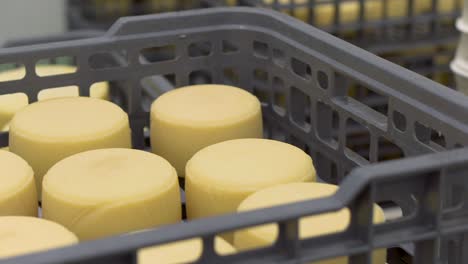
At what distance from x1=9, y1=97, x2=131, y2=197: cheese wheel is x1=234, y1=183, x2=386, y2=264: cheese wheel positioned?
0.71ft

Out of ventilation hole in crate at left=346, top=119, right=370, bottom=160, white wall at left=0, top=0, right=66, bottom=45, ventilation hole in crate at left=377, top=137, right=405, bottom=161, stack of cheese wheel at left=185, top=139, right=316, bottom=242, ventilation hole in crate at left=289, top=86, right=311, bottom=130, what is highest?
stack of cheese wheel at left=185, top=139, right=316, bottom=242

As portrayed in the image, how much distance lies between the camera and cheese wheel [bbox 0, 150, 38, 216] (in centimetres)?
70

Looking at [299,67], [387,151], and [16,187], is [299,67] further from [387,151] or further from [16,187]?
[387,151]

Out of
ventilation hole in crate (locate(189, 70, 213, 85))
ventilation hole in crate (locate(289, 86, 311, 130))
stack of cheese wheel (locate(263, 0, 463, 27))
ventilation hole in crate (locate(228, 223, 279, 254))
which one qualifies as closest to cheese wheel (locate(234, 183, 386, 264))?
ventilation hole in crate (locate(228, 223, 279, 254))

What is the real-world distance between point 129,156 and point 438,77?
77 cm

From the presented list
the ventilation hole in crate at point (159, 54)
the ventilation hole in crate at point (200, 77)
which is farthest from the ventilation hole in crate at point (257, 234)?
the ventilation hole in crate at point (159, 54)

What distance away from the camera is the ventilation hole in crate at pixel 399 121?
0.73 meters

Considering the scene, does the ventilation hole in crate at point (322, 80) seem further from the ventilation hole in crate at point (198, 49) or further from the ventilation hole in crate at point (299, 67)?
the ventilation hole in crate at point (198, 49)

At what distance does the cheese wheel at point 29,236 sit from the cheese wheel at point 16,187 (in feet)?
0.26

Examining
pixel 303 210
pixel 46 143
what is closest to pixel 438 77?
pixel 46 143

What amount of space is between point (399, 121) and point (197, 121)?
7.5 inches

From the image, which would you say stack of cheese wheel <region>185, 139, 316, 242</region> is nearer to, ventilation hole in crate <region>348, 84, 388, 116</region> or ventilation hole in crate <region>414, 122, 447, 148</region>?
ventilation hole in crate <region>414, 122, 447, 148</region>

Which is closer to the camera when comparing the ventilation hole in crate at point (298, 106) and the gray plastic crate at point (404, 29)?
the ventilation hole in crate at point (298, 106)

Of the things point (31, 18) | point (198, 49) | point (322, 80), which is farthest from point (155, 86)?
point (31, 18)
